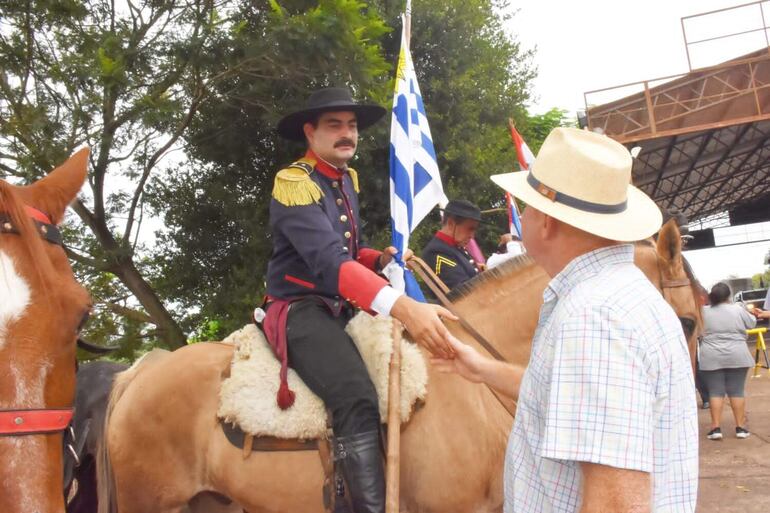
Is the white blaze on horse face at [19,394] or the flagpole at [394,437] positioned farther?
the flagpole at [394,437]

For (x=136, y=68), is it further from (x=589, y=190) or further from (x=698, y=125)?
(x=698, y=125)

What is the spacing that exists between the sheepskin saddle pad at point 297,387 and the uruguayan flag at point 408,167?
591mm

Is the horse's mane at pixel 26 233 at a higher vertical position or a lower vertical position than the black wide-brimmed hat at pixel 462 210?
lower

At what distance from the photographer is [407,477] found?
3170mm

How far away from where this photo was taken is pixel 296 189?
3.33 meters

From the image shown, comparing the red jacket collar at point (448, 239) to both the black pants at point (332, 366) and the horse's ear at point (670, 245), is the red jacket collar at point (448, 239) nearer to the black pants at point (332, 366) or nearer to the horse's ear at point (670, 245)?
the horse's ear at point (670, 245)

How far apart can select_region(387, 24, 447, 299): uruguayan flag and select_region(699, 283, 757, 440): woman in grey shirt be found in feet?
20.9

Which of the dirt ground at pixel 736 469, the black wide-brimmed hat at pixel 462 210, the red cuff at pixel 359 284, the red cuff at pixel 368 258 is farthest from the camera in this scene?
the dirt ground at pixel 736 469

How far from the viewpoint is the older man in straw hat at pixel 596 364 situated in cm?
135

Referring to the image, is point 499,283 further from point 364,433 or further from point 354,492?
point 354,492

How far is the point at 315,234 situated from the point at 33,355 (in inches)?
55.2

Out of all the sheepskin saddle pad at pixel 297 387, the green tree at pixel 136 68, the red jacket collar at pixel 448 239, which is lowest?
the sheepskin saddle pad at pixel 297 387

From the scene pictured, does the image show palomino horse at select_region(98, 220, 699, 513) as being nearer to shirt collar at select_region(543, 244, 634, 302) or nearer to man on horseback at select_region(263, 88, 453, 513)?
man on horseback at select_region(263, 88, 453, 513)

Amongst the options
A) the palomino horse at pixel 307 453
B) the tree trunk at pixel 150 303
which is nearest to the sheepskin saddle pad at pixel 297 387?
the palomino horse at pixel 307 453
